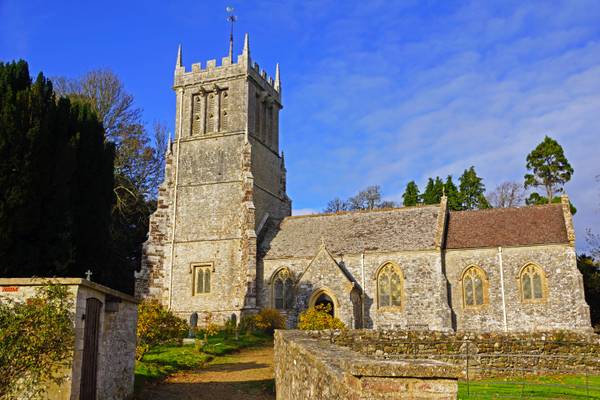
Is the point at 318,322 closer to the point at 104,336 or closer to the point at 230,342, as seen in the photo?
the point at 230,342

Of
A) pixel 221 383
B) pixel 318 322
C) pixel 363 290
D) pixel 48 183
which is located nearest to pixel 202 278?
pixel 363 290

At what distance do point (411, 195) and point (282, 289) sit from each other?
21.8m

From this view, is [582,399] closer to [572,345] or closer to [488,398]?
[488,398]

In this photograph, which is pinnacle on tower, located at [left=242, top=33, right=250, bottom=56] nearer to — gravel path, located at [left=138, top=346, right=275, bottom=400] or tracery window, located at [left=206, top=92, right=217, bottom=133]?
tracery window, located at [left=206, top=92, right=217, bottom=133]

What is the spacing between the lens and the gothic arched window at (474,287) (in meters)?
27.8

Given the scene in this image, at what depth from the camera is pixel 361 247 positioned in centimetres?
3008

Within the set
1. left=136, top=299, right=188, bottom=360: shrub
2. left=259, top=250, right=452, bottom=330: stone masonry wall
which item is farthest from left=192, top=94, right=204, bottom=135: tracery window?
left=136, top=299, right=188, bottom=360: shrub

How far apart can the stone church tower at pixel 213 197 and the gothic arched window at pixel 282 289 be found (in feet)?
4.37

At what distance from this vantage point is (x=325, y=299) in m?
29.5

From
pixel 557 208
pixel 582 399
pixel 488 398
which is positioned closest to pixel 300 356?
pixel 488 398

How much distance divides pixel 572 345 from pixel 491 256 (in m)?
14.4

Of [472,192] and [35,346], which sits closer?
[35,346]

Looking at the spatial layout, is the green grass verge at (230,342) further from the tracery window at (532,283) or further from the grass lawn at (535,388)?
the tracery window at (532,283)

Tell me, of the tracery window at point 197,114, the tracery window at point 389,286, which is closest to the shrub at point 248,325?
the tracery window at point 389,286
